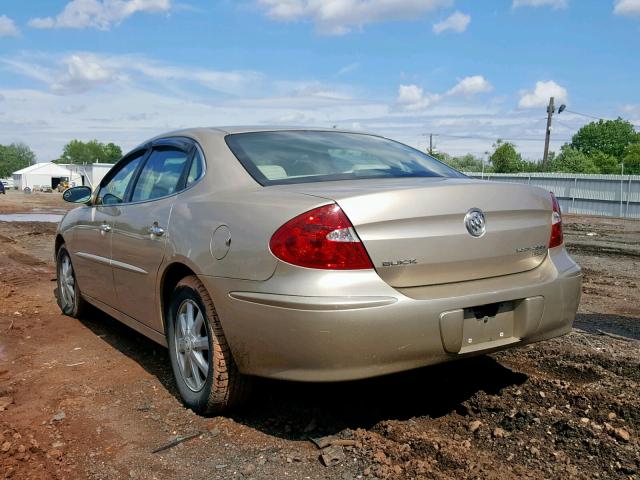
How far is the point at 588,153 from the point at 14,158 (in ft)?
479

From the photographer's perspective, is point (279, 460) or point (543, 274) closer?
point (279, 460)

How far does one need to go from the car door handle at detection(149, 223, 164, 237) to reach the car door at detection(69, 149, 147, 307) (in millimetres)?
766

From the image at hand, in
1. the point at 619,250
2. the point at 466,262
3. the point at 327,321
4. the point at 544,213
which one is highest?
the point at 544,213

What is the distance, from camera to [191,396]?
11.5 feet

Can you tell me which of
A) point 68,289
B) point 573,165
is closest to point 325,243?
point 68,289

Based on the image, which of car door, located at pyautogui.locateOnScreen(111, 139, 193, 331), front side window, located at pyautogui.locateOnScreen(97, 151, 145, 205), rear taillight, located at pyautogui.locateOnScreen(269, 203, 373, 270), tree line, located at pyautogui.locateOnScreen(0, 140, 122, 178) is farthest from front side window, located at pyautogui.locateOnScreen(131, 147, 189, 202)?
tree line, located at pyautogui.locateOnScreen(0, 140, 122, 178)

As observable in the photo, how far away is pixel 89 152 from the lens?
16075 centimetres

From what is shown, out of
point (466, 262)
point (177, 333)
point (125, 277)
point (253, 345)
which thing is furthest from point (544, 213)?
point (125, 277)

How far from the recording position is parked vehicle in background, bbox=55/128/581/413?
2.79m

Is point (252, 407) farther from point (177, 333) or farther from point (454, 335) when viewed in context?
point (454, 335)

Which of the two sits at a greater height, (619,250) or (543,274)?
(543,274)

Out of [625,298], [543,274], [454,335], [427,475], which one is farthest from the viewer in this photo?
[625,298]

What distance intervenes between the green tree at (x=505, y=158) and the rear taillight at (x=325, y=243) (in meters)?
62.2

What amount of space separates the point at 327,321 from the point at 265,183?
95 cm
